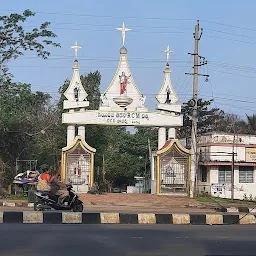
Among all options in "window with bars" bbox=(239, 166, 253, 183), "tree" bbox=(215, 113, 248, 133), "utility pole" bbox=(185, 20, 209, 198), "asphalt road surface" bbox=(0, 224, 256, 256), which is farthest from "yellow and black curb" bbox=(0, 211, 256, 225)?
"tree" bbox=(215, 113, 248, 133)

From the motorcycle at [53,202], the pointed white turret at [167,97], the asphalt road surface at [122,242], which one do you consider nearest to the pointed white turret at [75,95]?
the pointed white turret at [167,97]

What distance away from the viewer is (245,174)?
34.4m

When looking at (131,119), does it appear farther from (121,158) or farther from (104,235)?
(104,235)

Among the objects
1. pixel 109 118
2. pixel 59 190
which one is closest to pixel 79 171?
pixel 109 118

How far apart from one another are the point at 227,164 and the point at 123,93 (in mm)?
8193

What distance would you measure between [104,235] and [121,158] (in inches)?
1241

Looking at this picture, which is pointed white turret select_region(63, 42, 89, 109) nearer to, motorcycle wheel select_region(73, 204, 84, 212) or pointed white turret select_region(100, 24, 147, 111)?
pointed white turret select_region(100, 24, 147, 111)

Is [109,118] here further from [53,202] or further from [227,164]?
[53,202]

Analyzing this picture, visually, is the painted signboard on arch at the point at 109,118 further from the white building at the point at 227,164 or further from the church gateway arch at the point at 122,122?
the white building at the point at 227,164

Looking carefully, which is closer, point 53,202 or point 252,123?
point 53,202

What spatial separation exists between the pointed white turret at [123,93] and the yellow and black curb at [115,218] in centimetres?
1606

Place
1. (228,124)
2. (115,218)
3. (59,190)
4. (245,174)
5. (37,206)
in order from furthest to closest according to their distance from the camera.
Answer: (228,124), (245,174), (37,206), (59,190), (115,218)

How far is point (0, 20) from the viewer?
93.8 feet

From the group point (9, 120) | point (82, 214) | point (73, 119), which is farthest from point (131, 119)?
point (82, 214)
